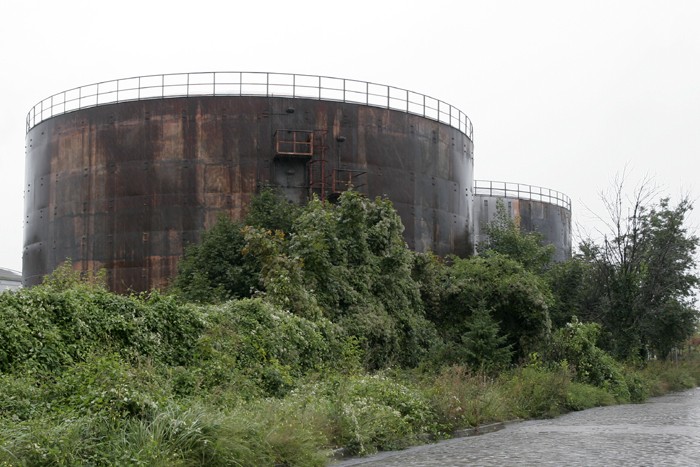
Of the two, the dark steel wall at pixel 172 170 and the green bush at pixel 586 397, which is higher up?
the dark steel wall at pixel 172 170

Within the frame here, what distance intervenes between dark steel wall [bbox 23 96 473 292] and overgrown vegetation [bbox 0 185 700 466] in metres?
2.16

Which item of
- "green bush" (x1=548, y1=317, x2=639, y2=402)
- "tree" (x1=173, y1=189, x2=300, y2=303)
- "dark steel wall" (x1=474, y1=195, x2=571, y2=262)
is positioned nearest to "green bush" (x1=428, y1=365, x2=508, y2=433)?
"green bush" (x1=548, y1=317, x2=639, y2=402)

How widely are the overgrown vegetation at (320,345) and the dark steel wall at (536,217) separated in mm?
17003

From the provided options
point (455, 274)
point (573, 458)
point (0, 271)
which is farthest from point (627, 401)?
point (0, 271)

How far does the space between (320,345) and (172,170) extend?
1451cm

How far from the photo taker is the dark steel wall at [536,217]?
180 ft

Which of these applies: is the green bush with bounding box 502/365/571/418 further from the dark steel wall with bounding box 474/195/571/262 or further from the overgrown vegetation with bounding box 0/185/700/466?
the dark steel wall with bounding box 474/195/571/262

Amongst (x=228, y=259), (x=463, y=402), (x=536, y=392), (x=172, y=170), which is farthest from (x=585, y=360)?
(x=172, y=170)

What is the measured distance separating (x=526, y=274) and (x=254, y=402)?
1601cm

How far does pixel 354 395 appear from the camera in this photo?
15.2 m

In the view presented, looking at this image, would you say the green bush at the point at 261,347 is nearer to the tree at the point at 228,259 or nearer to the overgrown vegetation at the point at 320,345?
the overgrown vegetation at the point at 320,345

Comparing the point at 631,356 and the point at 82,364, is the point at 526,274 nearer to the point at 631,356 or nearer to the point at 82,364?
the point at 631,356

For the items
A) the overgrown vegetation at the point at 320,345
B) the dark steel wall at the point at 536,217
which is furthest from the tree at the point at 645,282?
the dark steel wall at the point at 536,217

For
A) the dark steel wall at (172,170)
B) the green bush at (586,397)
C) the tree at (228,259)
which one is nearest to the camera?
the green bush at (586,397)
